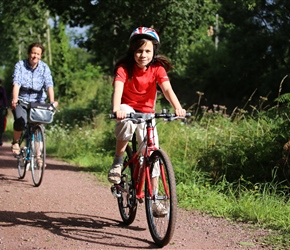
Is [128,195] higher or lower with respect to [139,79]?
lower

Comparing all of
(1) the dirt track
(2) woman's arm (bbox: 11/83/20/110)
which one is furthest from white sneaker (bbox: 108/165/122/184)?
(2) woman's arm (bbox: 11/83/20/110)

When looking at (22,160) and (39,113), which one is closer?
(39,113)

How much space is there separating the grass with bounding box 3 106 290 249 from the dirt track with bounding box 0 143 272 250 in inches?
11.9

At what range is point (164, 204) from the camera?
500 cm

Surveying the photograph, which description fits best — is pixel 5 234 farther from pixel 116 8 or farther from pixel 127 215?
pixel 116 8

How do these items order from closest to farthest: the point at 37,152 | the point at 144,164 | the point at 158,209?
the point at 158,209 → the point at 144,164 → the point at 37,152

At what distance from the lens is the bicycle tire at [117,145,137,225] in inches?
222

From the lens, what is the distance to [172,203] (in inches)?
185

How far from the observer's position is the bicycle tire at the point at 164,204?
15.4 feet

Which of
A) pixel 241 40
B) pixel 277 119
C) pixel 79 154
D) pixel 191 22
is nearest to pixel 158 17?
pixel 191 22

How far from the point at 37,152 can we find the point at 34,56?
1462 millimetres

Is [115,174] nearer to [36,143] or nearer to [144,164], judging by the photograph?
[144,164]

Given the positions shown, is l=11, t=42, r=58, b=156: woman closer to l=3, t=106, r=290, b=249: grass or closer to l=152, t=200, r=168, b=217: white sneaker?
l=3, t=106, r=290, b=249: grass

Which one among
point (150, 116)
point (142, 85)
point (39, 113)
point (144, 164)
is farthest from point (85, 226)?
point (39, 113)
